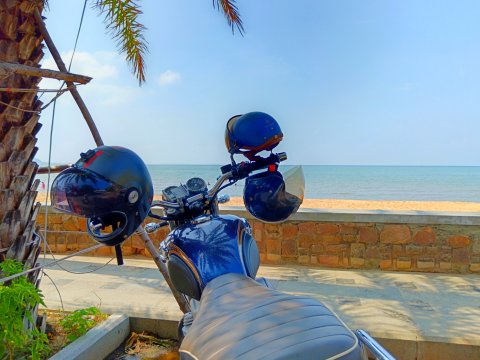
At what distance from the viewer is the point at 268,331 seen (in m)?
1.00

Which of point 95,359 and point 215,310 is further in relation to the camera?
point 95,359

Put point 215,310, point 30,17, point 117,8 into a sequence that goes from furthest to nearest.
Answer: point 117,8, point 30,17, point 215,310

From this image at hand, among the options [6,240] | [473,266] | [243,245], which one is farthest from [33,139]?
[473,266]

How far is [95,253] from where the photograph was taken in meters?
5.99

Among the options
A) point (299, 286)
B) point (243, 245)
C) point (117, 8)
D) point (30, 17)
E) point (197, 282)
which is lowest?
point (299, 286)

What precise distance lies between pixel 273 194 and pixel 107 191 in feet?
2.89

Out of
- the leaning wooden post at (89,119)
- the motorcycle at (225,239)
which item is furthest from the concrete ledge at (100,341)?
the motorcycle at (225,239)

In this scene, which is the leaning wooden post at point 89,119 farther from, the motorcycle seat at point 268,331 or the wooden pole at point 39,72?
the motorcycle seat at point 268,331

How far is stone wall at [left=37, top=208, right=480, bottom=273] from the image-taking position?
15.9 ft

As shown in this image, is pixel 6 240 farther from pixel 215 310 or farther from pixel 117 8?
pixel 117 8

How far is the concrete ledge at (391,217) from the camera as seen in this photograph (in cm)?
481

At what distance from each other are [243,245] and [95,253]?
4.84 meters

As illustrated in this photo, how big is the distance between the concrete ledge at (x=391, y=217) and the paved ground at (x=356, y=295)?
0.67 metres

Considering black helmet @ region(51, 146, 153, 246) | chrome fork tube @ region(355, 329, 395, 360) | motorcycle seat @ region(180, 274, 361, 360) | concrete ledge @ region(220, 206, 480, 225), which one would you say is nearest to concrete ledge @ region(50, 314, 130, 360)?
black helmet @ region(51, 146, 153, 246)
